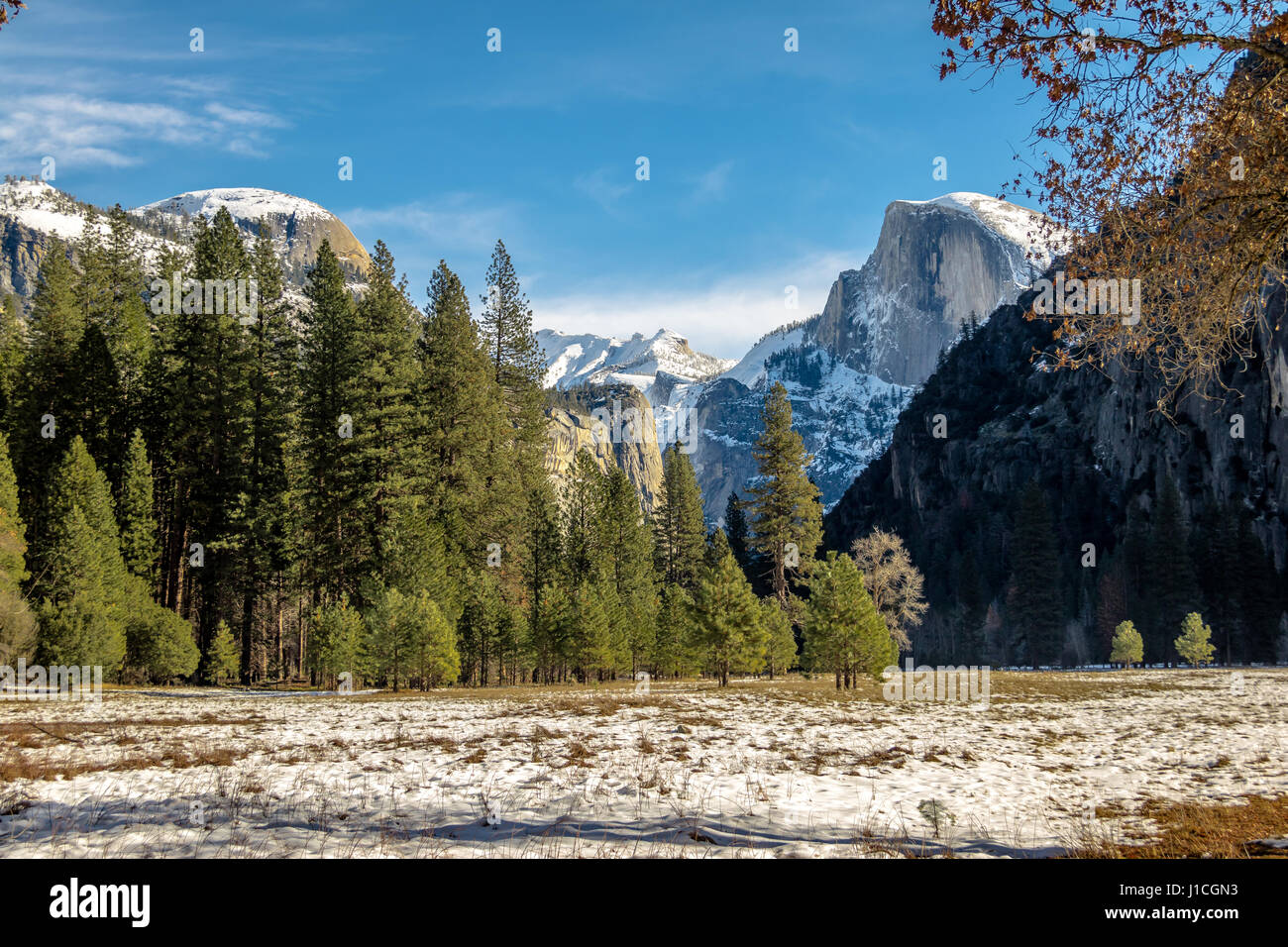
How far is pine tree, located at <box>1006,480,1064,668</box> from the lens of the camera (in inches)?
3100

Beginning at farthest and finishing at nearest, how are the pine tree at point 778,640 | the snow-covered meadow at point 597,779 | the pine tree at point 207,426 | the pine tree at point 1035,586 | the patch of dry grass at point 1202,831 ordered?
the pine tree at point 1035,586 → the pine tree at point 778,640 → the pine tree at point 207,426 → the snow-covered meadow at point 597,779 → the patch of dry grass at point 1202,831

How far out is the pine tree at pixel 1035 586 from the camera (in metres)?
78.8

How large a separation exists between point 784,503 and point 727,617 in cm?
1863

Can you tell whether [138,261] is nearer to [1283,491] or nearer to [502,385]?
[502,385]

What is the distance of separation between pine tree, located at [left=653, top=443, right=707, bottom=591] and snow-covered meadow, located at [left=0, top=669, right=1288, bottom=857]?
52.9 meters

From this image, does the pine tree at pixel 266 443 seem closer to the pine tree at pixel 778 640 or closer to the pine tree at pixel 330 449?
the pine tree at pixel 330 449

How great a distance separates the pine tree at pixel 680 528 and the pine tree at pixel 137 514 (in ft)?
145

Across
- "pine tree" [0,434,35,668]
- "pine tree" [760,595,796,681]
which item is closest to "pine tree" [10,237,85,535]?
"pine tree" [0,434,35,668]

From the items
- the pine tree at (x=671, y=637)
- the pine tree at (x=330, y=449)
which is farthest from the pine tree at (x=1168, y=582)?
the pine tree at (x=330, y=449)
